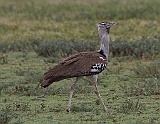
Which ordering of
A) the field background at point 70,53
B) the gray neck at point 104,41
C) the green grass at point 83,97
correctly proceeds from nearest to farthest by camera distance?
the green grass at point 83,97, the field background at point 70,53, the gray neck at point 104,41

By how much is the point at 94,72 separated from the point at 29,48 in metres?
9.84

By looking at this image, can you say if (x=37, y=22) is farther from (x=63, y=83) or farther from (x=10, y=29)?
(x=63, y=83)

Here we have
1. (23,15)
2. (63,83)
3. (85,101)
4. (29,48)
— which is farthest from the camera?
(23,15)

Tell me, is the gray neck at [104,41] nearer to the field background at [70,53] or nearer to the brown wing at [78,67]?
the brown wing at [78,67]

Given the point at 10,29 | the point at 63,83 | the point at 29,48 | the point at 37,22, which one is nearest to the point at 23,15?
the point at 37,22

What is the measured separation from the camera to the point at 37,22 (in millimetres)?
25359

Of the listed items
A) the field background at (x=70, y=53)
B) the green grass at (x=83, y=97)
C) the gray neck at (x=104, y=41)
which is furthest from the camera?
the gray neck at (x=104, y=41)

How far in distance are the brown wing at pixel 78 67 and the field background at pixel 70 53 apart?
1.98ft

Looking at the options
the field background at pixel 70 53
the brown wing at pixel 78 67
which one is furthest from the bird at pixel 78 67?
the field background at pixel 70 53

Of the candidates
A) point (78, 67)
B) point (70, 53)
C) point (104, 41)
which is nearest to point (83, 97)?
point (104, 41)

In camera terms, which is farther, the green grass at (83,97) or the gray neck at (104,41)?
the gray neck at (104,41)

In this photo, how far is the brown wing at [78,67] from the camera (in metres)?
9.71

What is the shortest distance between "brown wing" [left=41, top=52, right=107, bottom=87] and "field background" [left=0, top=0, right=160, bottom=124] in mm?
603

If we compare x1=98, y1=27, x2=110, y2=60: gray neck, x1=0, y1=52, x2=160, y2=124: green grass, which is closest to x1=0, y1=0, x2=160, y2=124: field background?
x1=0, y1=52, x2=160, y2=124: green grass
